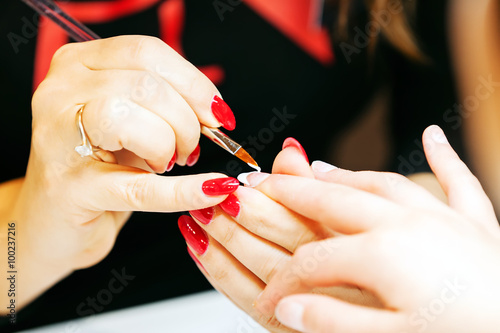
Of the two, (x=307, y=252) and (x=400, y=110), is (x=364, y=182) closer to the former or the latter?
(x=307, y=252)

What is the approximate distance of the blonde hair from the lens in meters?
0.97

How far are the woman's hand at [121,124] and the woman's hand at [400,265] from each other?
5.6 inches

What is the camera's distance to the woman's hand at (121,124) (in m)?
0.47

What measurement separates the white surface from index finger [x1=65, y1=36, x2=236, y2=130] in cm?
44

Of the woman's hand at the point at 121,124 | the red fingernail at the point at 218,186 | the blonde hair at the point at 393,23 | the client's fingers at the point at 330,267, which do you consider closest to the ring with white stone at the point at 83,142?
the woman's hand at the point at 121,124

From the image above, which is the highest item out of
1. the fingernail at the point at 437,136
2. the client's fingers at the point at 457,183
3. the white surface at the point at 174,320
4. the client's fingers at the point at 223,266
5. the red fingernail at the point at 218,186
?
the fingernail at the point at 437,136

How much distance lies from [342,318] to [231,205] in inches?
8.1

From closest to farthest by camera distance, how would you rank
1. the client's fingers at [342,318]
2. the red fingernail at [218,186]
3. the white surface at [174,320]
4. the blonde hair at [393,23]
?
the client's fingers at [342,318] → the red fingernail at [218,186] → the white surface at [174,320] → the blonde hair at [393,23]

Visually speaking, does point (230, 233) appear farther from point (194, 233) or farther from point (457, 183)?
point (457, 183)

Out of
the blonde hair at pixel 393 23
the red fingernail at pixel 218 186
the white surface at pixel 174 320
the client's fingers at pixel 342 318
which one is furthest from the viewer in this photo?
the blonde hair at pixel 393 23

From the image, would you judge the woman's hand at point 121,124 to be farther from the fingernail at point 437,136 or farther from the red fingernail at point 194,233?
the fingernail at point 437,136

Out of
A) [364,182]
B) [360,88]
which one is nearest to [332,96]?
[360,88]

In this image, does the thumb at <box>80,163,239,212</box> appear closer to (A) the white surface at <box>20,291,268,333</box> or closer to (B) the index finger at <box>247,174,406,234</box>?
(B) the index finger at <box>247,174,406,234</box>

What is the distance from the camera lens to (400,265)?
383 mm
